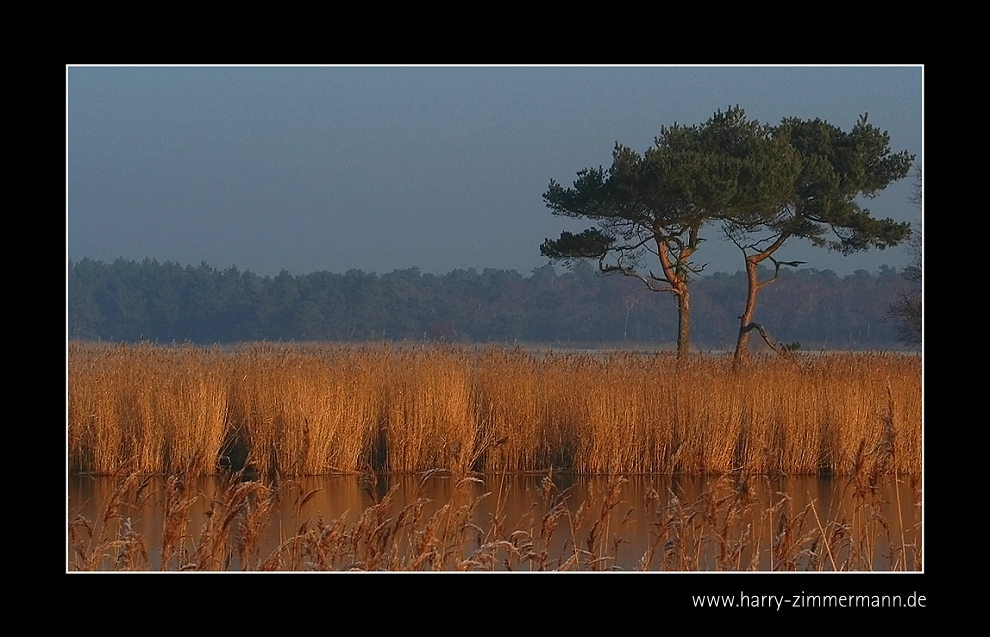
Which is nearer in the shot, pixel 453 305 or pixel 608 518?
pixel 608 518

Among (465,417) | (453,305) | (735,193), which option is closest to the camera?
(465,417)

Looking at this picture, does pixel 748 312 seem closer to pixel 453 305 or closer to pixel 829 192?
pixel 829 192

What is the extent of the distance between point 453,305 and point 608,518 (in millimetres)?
42979

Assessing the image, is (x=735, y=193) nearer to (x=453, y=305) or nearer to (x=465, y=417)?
(x=465, y=417)

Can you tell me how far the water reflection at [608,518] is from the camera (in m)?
4.56

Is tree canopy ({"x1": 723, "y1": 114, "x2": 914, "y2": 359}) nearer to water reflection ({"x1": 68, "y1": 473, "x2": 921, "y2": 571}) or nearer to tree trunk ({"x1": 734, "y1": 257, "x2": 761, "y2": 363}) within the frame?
tree trunk ({"x1": 734, "y1": 257, "x2": 761, "y2": 363})

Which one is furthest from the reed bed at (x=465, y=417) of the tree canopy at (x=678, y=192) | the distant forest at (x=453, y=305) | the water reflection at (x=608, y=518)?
the distant forest at (x=453, y=305)

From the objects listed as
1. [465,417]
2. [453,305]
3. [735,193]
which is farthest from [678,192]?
[453,305]

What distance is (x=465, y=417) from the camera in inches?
370

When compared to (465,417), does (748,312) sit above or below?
above

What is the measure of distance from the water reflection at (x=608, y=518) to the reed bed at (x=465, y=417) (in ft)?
0.87

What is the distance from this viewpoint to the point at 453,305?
4797cm

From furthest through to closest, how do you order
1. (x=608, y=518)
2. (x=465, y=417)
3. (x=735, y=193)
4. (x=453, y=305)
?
(x=453, y=305) → (x=735, y=193) → (x=465, y=417) → (x=608, y=518)
